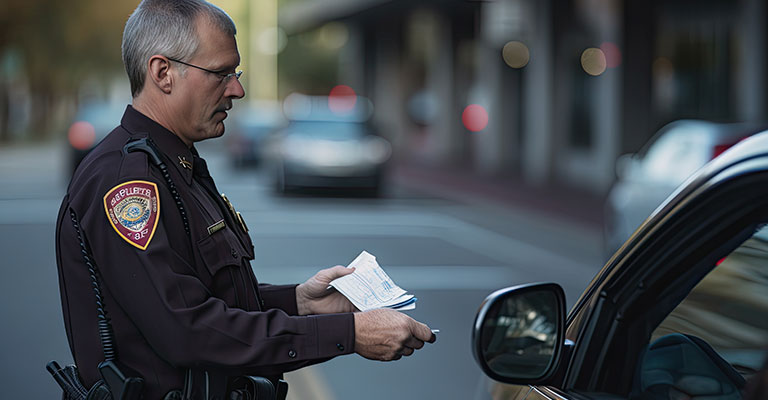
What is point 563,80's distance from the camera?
84.2ft

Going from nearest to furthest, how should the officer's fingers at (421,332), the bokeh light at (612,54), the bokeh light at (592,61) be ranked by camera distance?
the officer's fingers at (421,332) → the bokeh light at (612,54) → the bokeh light at (592,61)

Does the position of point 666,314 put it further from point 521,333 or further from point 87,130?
point 87,130

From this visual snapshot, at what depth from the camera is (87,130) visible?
823 inches

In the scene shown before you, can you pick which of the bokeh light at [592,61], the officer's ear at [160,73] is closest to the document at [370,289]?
the officer's ear at [160,73]

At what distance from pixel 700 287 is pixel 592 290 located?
0.24m

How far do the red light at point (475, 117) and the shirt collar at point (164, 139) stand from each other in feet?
94.4

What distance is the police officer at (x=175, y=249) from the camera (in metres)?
2.17

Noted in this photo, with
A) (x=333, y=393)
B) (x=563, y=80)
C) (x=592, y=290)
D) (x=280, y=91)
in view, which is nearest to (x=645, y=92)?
(x=563, y=80)

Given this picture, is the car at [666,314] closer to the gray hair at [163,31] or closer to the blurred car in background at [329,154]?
the gray hair at [163,31]

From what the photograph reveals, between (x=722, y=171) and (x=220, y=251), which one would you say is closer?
(x=722, y=171)

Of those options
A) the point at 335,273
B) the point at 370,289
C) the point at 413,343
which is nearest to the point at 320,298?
the point at 335,273

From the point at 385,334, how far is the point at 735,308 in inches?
28.4

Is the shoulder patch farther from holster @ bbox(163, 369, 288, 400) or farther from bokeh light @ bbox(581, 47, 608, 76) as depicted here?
bokeh light @ bbox(581, 47, 608, 76)

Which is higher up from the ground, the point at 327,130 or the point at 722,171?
the point at 722,171
